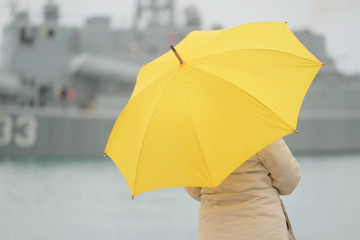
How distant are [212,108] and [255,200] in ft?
0.98

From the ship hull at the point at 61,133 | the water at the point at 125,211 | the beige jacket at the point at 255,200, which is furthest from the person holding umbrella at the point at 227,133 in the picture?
the ship hull at the point at 61,133

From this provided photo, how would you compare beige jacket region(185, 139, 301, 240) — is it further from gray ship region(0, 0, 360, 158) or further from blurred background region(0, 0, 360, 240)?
gray ship region(0, 0, 360, 158)

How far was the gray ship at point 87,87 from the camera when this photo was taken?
1227cm

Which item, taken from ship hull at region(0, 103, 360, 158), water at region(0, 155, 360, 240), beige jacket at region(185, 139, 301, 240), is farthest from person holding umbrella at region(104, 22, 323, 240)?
ship hull at region(0, 103, 360, 158)

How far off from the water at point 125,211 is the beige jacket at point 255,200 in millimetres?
1904

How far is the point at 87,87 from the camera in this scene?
14.4 m

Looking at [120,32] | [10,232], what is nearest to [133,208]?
[10,232]

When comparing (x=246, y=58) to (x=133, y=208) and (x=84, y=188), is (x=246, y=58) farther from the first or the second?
(x=84, y=188)

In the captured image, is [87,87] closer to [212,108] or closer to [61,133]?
[61,133]

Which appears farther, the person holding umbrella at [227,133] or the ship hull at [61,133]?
the ship hull at [61,133]

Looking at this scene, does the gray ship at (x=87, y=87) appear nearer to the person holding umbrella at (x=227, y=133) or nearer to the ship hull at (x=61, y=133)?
the ship hull at (x=61, y=133)

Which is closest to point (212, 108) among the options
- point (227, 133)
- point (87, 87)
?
point (227, 133)

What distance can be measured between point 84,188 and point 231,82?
5.07m

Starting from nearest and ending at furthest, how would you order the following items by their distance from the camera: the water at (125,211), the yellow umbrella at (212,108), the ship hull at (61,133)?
the yellow umbrella at (212,108) < the water at (125,211) < the ship hull at (61,133)
